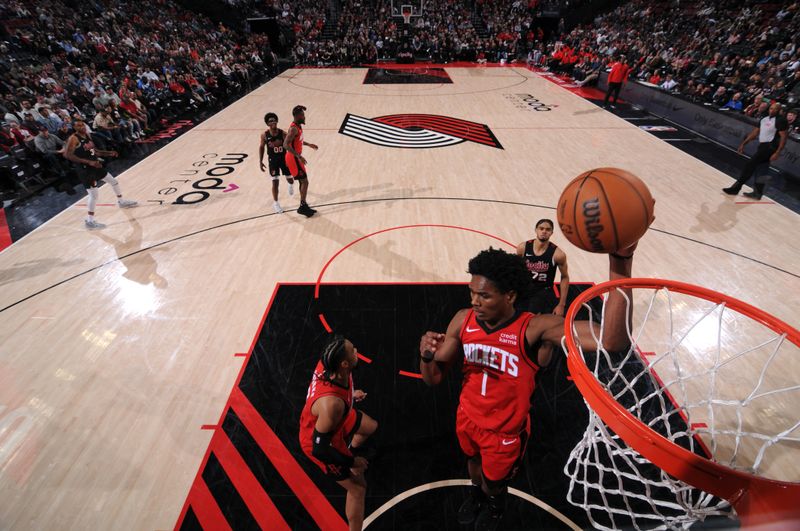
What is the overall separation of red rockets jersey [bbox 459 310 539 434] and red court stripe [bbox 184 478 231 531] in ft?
6.42

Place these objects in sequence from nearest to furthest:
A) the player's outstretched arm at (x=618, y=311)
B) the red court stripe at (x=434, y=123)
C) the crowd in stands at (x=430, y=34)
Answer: the player's outstretched arm at (x=618, y=311) < the red court stripe at (x=434, y=123) < the crowd in stands at (x=430, y=34)

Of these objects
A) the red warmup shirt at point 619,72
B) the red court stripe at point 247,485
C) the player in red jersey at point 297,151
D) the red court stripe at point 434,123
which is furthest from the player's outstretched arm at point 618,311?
the red warmup shirt at point 619,72

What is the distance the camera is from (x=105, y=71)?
13508 millimetres

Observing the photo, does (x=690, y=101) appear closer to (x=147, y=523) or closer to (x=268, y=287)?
(x=268, y=287)

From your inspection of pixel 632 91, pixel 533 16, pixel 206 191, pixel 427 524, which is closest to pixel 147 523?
pixel 427 524

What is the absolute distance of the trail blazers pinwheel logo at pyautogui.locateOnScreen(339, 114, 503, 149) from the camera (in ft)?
33.1

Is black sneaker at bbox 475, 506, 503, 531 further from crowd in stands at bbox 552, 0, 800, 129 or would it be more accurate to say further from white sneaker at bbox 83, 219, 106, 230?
crowd in stands at bbox 552, 0, 800, 129

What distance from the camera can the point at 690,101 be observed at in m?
11.1

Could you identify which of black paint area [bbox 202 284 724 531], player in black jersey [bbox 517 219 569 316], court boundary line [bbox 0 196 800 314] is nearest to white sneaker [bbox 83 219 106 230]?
court boundary line [bbox 0 196 800 314]

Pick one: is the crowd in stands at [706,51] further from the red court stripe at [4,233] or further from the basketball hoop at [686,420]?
the red court stripe at [4,233]

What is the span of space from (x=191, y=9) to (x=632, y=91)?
23536 mm

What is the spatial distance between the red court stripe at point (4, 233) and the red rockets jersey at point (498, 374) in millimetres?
7279

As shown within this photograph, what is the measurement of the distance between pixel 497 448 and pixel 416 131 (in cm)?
978

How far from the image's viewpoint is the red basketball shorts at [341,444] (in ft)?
8.00
